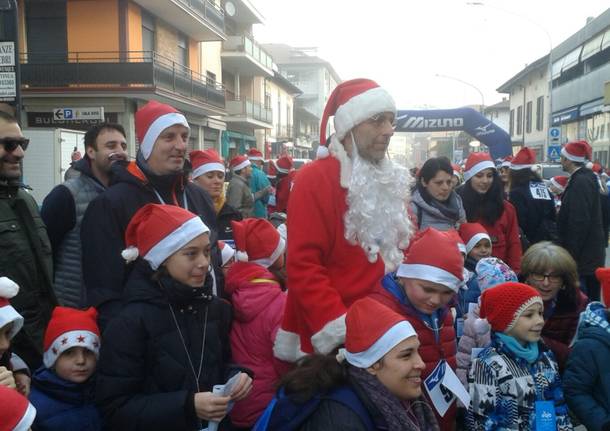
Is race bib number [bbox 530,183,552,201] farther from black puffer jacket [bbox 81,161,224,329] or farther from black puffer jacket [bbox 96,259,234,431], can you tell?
black puffer jacket [bbox 96,259,234,431]

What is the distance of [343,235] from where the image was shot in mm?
2896

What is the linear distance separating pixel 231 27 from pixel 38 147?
72.9 feet

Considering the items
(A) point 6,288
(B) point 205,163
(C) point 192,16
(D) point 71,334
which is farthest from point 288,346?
(C) point 192,16

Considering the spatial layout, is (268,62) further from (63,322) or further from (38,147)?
(63,322)

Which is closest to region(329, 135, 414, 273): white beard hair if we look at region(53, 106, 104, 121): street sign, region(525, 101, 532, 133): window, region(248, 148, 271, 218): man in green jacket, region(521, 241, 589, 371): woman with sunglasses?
region(521, 241, 589, 371): woman with sunglasses

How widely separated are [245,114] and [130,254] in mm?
32254

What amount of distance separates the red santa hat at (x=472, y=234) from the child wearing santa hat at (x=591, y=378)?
1.84 meters

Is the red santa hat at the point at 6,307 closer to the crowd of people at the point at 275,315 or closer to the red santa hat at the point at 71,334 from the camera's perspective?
the crowd of people at the point at 275,315

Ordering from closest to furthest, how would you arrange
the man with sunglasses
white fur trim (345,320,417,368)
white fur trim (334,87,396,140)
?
1. white fur trim (345,320,417,368)
2. white fur trim (334,87,396,140)
3. the man with sunglasses

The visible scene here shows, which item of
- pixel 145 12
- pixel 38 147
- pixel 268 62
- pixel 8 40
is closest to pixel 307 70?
pixel 268 62

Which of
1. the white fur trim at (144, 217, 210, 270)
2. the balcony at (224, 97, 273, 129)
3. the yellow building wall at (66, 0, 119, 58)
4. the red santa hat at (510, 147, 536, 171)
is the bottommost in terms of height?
the white fur trim at (144, 217, 210, 270)

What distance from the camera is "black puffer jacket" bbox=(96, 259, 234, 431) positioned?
238cm

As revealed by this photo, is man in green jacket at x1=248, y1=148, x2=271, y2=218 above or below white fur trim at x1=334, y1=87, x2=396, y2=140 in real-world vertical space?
below

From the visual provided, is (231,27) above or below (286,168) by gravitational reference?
above
